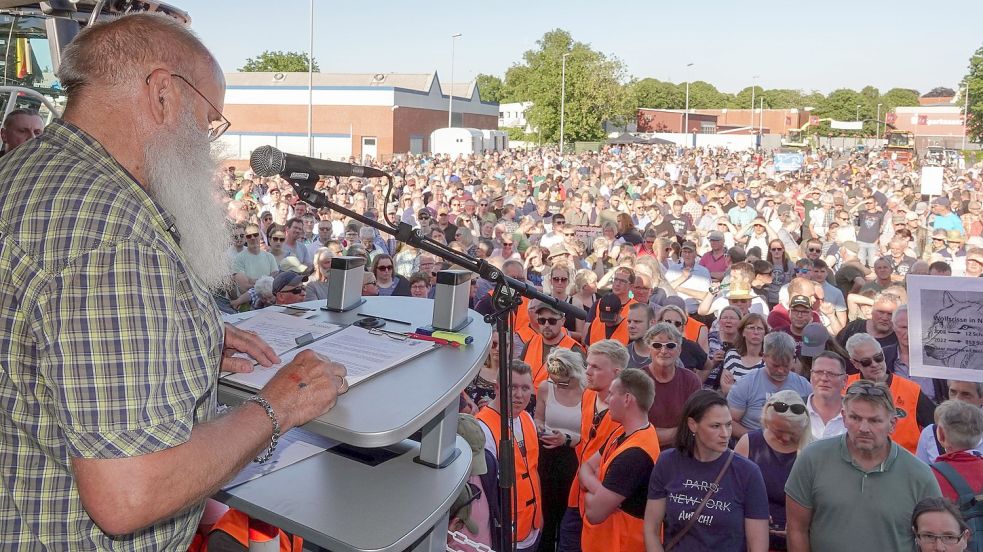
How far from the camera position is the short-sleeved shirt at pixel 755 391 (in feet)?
17.4

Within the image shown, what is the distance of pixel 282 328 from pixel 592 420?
10.4 feet

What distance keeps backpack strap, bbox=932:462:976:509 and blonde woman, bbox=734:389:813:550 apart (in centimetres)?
64

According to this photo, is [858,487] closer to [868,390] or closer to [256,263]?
[868,390]

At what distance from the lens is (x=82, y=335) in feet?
3.69

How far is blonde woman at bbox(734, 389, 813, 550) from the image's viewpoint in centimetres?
422

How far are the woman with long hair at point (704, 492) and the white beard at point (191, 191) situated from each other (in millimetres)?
2823

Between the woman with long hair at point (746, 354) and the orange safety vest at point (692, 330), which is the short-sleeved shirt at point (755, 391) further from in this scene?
the orange safety vest at point (692, 330)

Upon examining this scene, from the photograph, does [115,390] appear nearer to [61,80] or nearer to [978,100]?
[61,80]

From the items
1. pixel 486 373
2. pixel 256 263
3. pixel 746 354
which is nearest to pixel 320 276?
pixel 256 263

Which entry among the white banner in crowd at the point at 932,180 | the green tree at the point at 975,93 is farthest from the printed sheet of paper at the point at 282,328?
the green tree at the point at 975,93

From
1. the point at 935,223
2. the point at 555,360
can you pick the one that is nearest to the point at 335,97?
the point at 935,223

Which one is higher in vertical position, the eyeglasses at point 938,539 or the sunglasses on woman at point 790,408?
the sunglasses on woman at point 790,408

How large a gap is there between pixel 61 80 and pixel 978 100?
274 feet

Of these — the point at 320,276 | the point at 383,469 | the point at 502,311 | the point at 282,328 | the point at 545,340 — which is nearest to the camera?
the point at 383,469
